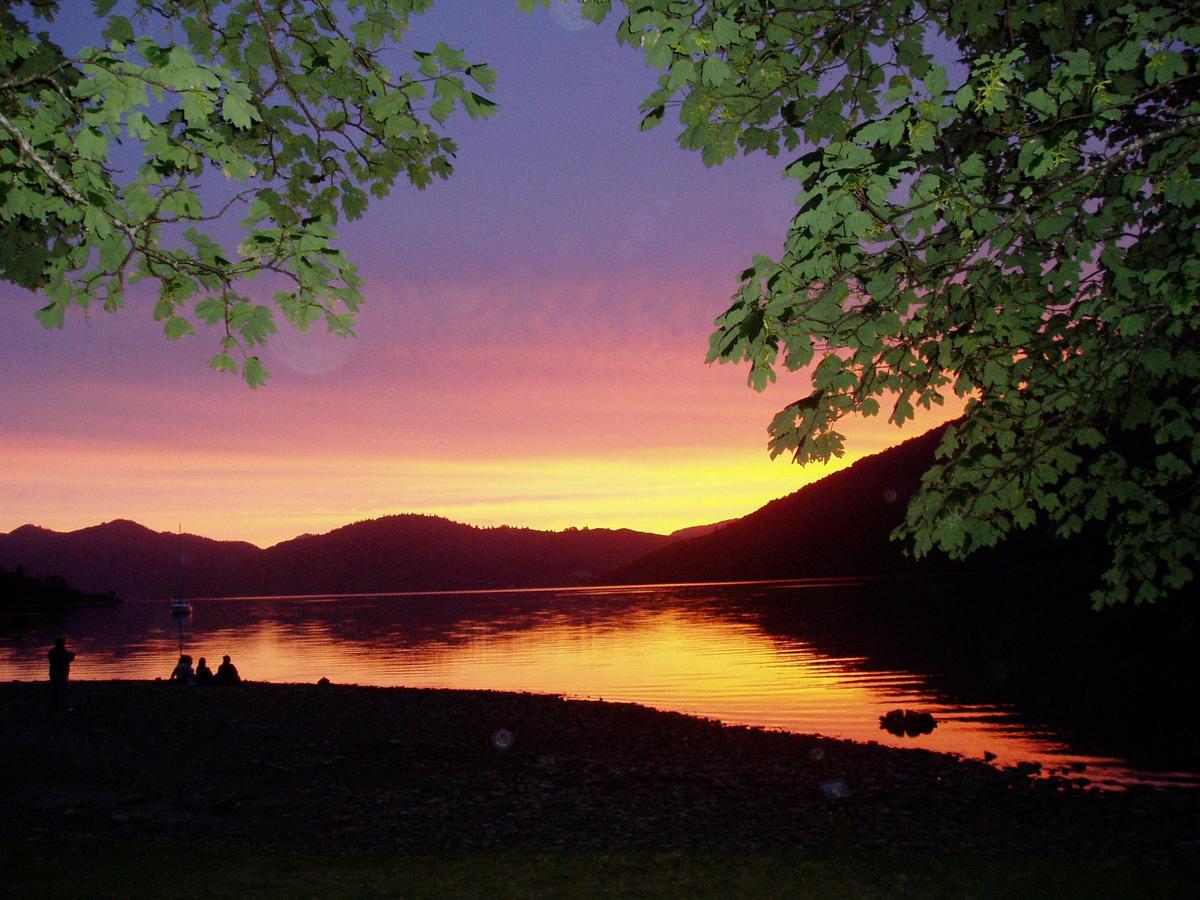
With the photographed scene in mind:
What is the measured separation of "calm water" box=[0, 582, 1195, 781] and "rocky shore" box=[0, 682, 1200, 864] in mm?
6843

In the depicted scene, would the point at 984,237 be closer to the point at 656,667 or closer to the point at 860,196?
the point at 860,196

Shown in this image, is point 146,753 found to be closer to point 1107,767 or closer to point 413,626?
point 1107,767

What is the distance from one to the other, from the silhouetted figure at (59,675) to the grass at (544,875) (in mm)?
18835

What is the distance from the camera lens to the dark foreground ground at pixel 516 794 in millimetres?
13523

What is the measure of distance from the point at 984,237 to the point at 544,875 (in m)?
9.41

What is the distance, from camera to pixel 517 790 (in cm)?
1781

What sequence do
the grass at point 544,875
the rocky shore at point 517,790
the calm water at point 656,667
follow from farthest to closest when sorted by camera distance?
the calm water at point 656,667, the rocky shore at point 517,790, the grass at point 544,875

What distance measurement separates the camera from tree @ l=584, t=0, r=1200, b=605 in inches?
230

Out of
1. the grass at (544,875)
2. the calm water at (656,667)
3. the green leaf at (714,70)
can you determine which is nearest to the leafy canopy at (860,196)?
the green leaf at (714,70)

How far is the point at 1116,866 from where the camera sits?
37.3 feet

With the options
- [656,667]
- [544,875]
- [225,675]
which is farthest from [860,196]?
[656,667]

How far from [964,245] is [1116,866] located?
9.84m

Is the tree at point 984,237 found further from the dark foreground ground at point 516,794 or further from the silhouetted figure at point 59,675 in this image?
the silhouetted figure at point 59,675

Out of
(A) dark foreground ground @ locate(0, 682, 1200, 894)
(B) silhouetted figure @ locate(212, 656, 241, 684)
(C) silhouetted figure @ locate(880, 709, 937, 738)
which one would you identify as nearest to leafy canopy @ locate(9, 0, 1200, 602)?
(A) dark foreground ground @ locate(0, 682, 1200, 894)
